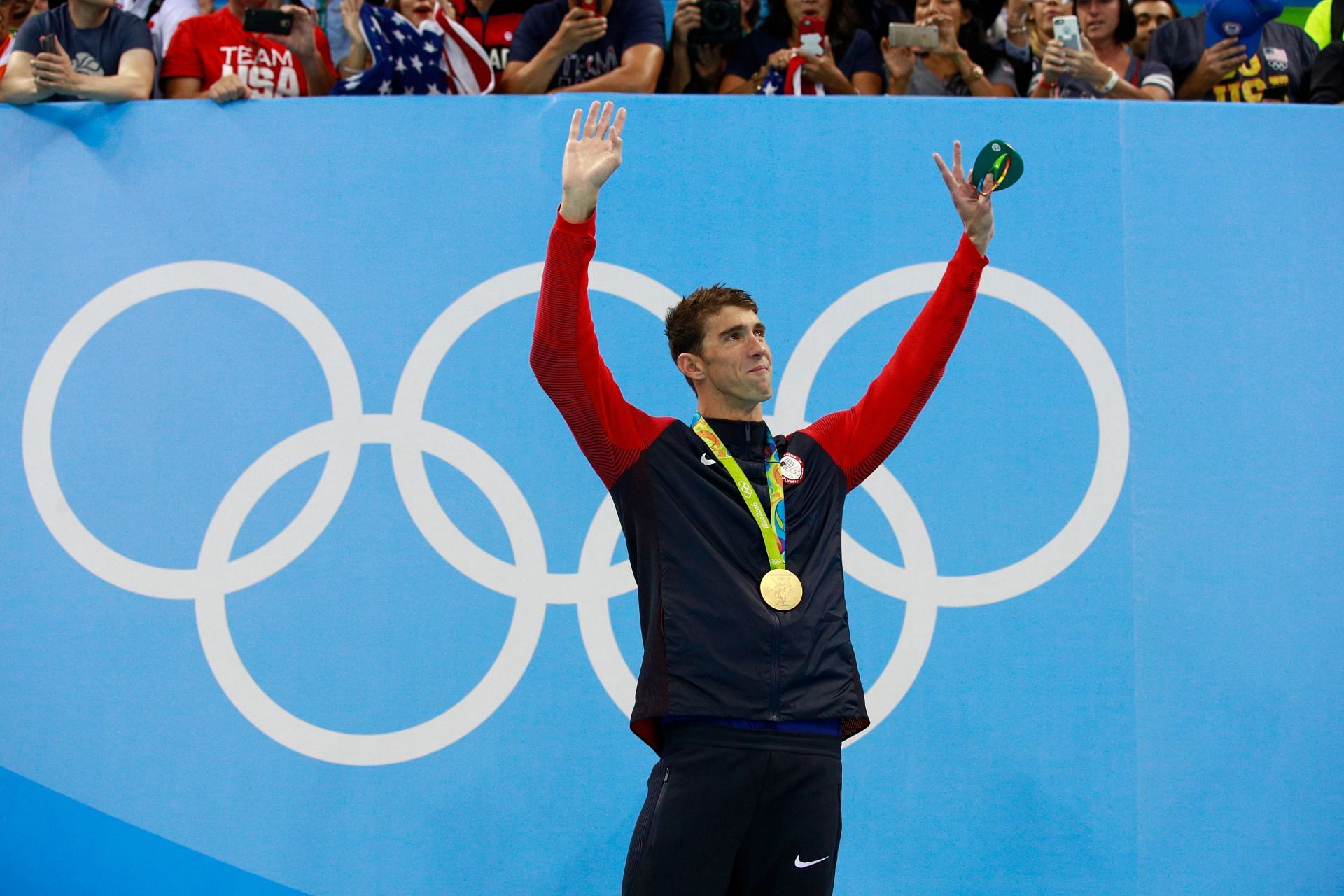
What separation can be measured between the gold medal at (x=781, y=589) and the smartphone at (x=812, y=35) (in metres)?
3.05

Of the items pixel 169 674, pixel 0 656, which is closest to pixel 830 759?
pixel 169 674

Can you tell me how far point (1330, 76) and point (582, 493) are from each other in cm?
354

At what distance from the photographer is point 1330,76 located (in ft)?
16.2

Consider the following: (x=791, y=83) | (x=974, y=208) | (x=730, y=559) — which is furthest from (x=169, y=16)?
(x=730, y=559)

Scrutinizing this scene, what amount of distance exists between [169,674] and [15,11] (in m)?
3.36

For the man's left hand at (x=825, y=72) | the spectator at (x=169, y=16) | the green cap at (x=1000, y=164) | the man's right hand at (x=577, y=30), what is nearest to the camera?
the green cap at (x=1000, y=164)

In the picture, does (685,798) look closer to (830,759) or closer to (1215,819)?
(830,759)

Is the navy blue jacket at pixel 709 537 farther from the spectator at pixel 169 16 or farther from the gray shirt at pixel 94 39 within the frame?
the spectator at pixel 169 16

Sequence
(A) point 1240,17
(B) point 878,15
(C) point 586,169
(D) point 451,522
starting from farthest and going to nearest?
(B) point 878,15 → (A) point 1240,17 → (D) point 451,522 → (C) point 586,169

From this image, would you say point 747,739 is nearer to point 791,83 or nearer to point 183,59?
point 791,83

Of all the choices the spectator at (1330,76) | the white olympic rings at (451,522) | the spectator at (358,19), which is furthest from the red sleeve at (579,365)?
the spectator at (1330,76)

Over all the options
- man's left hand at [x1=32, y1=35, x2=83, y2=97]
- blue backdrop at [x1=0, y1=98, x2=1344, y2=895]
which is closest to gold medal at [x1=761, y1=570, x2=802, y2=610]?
blue backdrop at [x1=0, y1=98, x2=1344, y2=895]

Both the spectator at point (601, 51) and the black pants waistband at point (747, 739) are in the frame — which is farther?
the spectator at point (601, 51)

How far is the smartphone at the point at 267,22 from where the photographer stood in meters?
4.64
